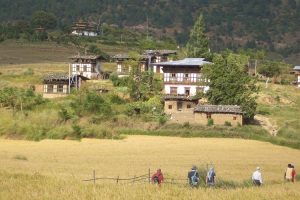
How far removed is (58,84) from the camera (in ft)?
205

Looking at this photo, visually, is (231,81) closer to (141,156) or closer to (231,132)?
(231,132)

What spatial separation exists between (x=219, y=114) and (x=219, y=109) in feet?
1.40

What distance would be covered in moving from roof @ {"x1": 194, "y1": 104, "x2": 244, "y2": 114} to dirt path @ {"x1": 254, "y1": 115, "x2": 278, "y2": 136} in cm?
252

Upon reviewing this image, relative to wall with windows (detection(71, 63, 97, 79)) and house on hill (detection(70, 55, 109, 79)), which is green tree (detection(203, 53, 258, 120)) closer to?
house on hill (detection(70, 55, 109, 79))

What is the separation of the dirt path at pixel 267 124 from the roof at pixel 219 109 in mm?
2523

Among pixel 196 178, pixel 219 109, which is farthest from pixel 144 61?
pixel 196 178

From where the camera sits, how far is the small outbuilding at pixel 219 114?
1992 inches

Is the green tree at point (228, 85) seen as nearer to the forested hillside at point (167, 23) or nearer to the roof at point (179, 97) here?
the roof at point (179, 97)

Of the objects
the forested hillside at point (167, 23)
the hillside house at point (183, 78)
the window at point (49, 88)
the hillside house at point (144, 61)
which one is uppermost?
the forested hillside at point (167, 23)

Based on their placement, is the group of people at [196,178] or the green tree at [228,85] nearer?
the group of people at [196,178]

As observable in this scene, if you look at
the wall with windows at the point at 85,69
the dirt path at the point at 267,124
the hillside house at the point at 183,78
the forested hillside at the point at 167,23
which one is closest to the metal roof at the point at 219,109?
the dirt path at the point at 267,124

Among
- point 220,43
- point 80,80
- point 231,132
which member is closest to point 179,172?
point 231,132

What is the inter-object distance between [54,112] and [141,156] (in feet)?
50.0

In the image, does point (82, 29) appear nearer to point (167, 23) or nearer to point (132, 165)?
point (167, 23)
